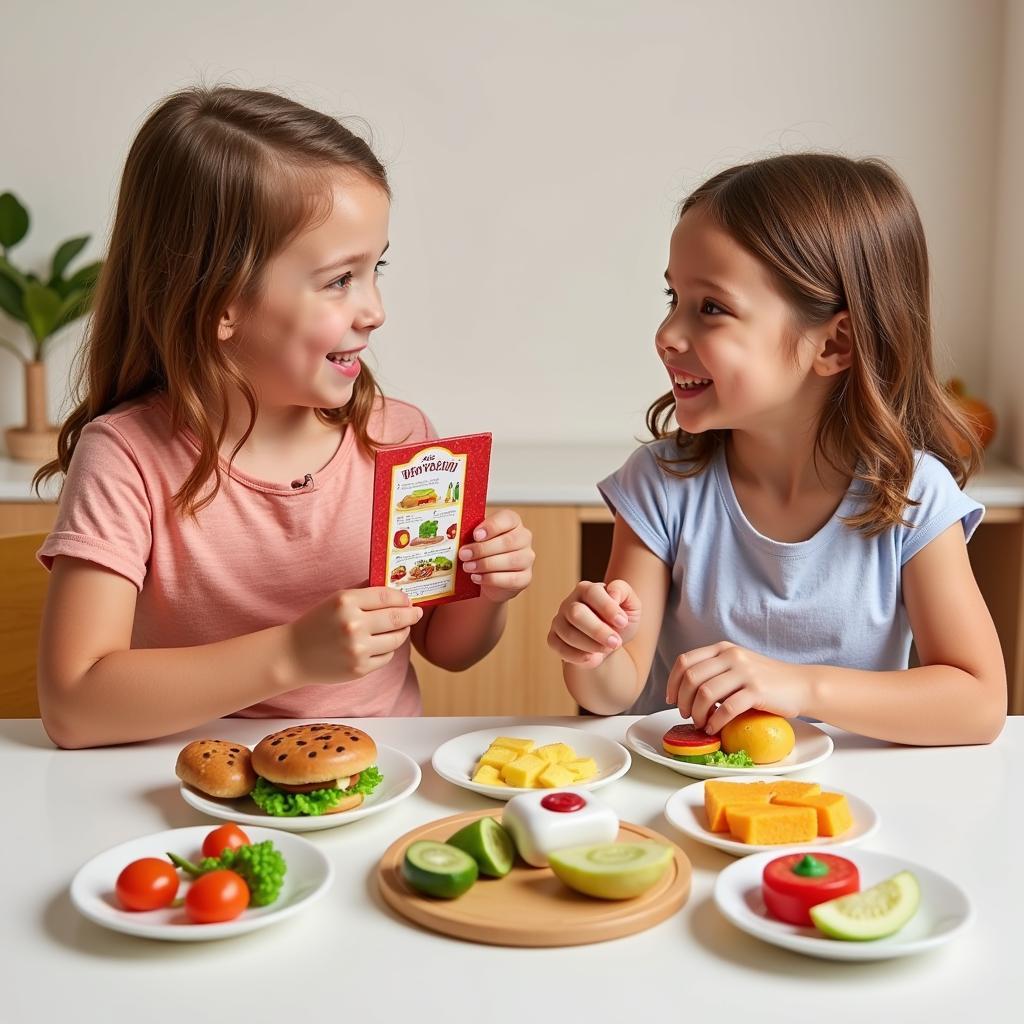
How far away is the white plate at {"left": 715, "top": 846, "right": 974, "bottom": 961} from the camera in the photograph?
2.83 ft

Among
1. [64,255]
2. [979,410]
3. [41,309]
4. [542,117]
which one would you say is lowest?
[979,410]

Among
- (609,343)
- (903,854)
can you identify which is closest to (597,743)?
(903,854)

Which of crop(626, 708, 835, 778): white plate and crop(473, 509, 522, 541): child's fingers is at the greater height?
crop(473, 509, 522, 541): child's fingers

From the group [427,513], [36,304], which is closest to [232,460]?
[427,513]

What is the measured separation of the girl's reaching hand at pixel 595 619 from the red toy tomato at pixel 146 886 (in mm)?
526

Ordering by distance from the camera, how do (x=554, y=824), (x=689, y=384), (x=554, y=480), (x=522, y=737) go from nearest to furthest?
(x=554, y=824) → (x=522, y=737) → (x=689, y=384) → (x=554, y=480)

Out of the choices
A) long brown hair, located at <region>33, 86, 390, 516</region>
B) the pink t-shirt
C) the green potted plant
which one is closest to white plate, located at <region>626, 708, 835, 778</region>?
the pink t-shirt

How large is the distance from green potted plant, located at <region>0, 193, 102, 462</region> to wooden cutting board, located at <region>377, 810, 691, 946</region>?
2310mm

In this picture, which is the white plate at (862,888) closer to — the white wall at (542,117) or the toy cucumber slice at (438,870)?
the toy cucumber slice at (438,870)

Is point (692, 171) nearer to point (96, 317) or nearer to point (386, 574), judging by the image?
point (96, 317)

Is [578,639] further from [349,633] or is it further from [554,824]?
[554,824]

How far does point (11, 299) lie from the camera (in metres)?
3.05

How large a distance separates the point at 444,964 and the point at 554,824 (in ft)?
0.50

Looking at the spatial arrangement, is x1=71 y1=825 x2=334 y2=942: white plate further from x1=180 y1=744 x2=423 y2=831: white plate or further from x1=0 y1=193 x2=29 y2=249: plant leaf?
x1=0 y1=193 x2=29 y2=249: plant leaf
